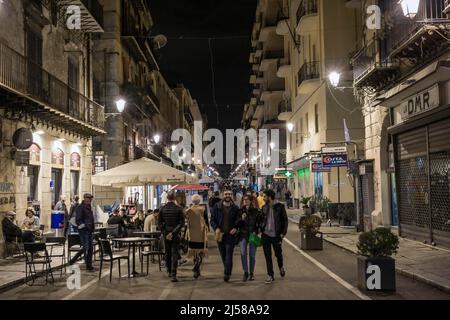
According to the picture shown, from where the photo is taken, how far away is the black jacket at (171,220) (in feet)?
35.9

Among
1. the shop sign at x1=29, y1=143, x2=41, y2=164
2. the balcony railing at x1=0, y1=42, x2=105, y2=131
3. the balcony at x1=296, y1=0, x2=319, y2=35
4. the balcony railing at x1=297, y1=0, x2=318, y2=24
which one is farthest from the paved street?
the balcony railing at x1=297, y1=0, x2=318, y2=24

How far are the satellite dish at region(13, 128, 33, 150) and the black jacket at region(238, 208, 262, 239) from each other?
809 cm

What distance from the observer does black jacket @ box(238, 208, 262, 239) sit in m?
10.8

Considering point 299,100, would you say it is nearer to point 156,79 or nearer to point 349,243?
point 156,79

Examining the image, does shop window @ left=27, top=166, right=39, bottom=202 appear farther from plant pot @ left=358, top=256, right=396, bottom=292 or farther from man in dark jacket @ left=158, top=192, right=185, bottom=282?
plant pot @ left=358, top=256, right=396, bottom=292

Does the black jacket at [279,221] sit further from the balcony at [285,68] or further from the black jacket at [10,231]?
the balcony at [285,68]

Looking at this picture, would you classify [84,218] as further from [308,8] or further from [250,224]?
[308,8]

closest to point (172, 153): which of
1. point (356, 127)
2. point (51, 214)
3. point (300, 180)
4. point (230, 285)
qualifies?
point (300, 180)

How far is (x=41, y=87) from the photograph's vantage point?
717 inches

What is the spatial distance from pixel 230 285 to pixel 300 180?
31.4 m

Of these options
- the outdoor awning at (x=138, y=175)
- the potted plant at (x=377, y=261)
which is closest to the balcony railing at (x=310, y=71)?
the outdoor awning at (x=138, y=175)

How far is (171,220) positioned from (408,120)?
9.14 m

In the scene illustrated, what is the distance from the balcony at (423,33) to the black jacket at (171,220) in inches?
295

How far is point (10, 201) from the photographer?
16.0 m
